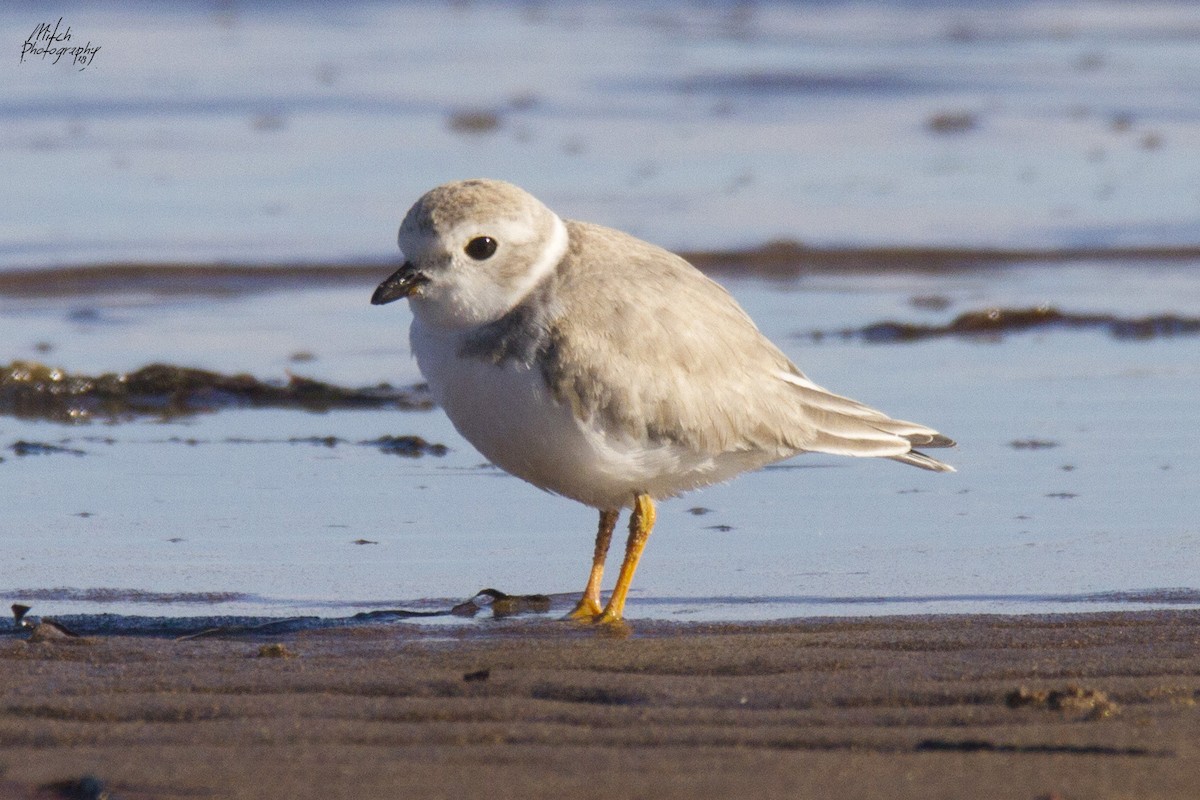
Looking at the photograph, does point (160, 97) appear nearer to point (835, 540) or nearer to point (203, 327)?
point (203, 327)

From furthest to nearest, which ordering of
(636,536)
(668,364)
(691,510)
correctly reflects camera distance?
(691,510)
(636,536)
(668,364)

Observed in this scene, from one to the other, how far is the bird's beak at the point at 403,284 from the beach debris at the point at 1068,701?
5.82ft

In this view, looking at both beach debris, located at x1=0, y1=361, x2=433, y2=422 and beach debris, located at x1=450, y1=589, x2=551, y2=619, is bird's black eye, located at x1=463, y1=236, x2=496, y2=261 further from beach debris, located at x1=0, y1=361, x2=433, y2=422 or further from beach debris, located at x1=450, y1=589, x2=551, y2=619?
beach debris, located at x1=0, y1=361, x2=433, y2=422

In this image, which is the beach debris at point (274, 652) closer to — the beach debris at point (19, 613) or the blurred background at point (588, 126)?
the beach debris at point (19, 613)

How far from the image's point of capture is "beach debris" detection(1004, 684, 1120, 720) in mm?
3383

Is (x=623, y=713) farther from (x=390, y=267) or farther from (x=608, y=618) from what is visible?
(x=390, y=267)

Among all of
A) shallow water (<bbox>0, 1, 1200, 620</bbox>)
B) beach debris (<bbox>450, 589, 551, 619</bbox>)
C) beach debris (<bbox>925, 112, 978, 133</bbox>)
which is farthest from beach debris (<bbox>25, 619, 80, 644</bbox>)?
beach debris (<bbox>925, 112, 978, 133</bbox>)

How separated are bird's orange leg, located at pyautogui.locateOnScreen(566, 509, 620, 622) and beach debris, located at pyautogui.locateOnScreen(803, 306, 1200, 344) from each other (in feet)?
11.9

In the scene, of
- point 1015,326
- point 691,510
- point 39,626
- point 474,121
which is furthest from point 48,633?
point 474,121

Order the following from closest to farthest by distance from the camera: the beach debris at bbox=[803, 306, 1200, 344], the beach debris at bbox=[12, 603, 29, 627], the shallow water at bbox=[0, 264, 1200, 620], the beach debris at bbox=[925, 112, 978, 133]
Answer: the beach debris at bbox=[12, 603, 29, 627] → the shallow water at bbox=[0, 264, 1200, 620] → the beach debris at bbox=[803, 306, 1200, 344] → the beach debris at bbox=[925, 112, 978, 133]

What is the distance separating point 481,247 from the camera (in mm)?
4398

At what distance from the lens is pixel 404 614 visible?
4520mm

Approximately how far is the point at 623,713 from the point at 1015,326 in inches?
221

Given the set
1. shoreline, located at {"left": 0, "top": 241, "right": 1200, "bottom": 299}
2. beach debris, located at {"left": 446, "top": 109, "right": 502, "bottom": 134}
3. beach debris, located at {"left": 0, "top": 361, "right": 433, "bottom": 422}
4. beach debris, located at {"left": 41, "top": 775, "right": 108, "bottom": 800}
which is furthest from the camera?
beach debris, located at {"left": 446, "top": 109, "right": 502, "bottom": 134}
